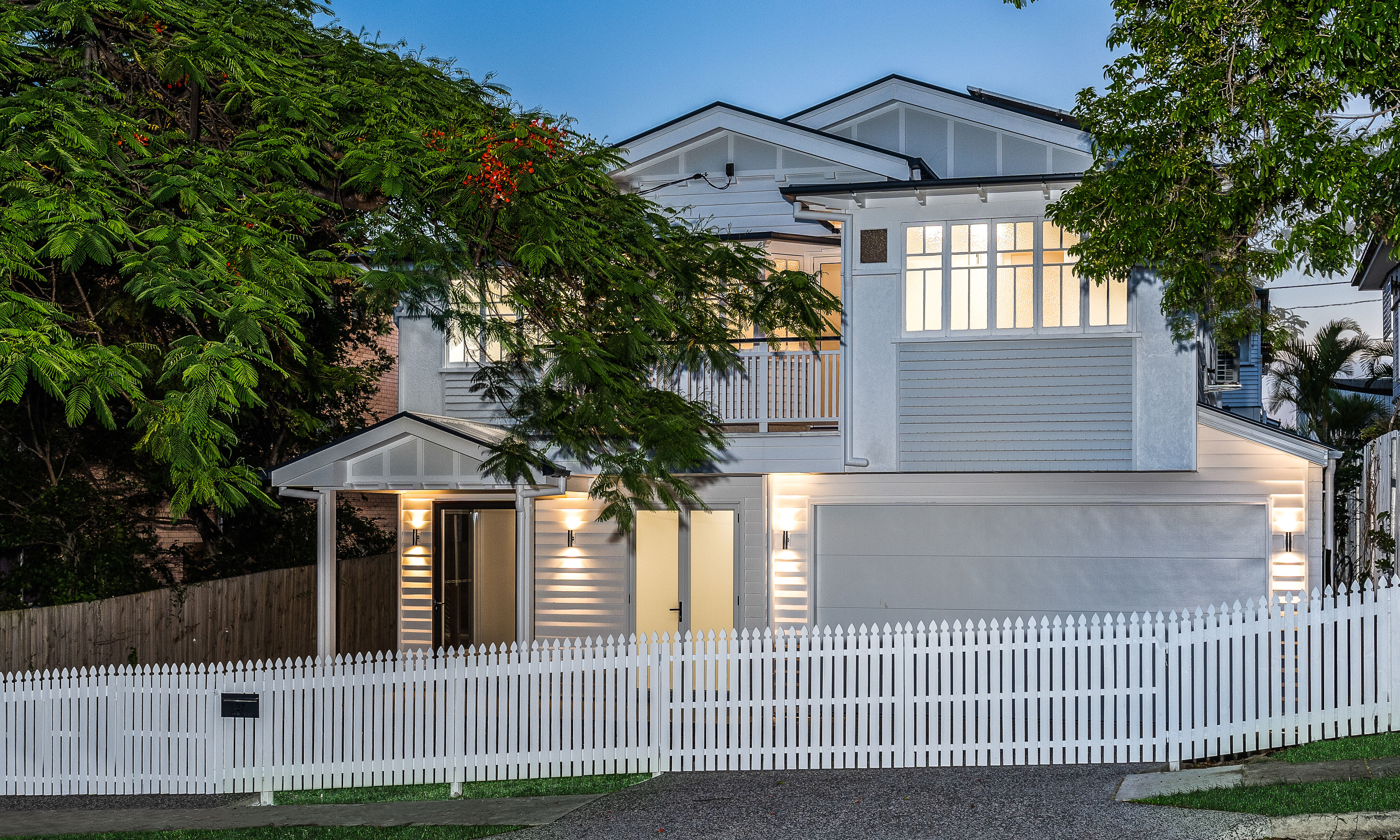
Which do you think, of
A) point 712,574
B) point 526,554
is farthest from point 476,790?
point 712,574

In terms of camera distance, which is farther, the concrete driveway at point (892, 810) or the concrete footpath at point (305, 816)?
the concrete footpath at point (305, 816)

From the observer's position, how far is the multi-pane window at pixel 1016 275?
13.7m

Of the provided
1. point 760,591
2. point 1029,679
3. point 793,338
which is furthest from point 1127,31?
point 760,591

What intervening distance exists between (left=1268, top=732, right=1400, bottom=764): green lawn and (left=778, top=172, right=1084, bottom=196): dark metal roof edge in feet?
19.5

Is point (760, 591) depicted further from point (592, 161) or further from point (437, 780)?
point (592, 161)

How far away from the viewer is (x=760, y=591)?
15234mm

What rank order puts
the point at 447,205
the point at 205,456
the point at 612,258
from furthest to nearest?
1. the point at 612,258
2. the point at 447,205
3. the point at 205,456

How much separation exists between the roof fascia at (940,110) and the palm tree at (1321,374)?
17165 millimetres

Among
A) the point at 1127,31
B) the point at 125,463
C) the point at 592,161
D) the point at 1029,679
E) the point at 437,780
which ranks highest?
the point at 1127,31

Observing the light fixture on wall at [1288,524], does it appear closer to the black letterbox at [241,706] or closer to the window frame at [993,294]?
the window frame at [993,294]

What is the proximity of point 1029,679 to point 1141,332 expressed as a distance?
15.4 ft

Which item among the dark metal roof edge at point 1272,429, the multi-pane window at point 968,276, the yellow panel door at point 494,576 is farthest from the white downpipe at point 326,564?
the dark metal roof edge at point 1272,429

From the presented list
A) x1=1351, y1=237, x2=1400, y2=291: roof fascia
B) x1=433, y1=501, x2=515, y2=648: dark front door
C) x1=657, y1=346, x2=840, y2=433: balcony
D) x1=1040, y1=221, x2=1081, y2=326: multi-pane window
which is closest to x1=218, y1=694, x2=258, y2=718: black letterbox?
x1=433, y1=501, x2=515, y2=648: dark front door

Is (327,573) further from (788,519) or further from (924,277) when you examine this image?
(924,277)
